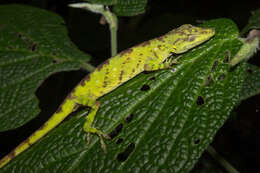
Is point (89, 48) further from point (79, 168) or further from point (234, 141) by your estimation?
point (234, 141)

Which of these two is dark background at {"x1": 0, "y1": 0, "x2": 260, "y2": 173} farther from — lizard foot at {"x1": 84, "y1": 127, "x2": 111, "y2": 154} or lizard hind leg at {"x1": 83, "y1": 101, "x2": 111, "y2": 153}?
lizard foot at {"x1": 84, "y1": 127, "x2": 111, "y2": 154}

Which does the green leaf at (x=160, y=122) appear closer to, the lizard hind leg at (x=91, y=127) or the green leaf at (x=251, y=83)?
the lizard hind leg at (x=91, y=127)

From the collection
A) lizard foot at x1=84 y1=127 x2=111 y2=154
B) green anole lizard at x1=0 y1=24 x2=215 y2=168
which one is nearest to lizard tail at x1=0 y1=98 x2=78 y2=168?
green anole lizard at x1=0 y1=24 x2=215 y2=168

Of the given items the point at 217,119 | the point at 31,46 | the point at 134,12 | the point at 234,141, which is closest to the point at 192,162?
the point at 217,119

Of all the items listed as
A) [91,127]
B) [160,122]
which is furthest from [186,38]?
[91,127]

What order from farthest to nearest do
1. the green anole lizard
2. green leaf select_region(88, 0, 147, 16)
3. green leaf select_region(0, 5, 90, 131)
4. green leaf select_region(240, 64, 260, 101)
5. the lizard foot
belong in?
1. the green anole lizard
2. green leaf select_region(0, 5, 90, 131)
3. green leaf select_region(240, 64, 260, 101)
4. green leaf select_region(88, 0, 147, 16)
5. the lizard foot

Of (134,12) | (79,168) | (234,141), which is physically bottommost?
(234,141)
